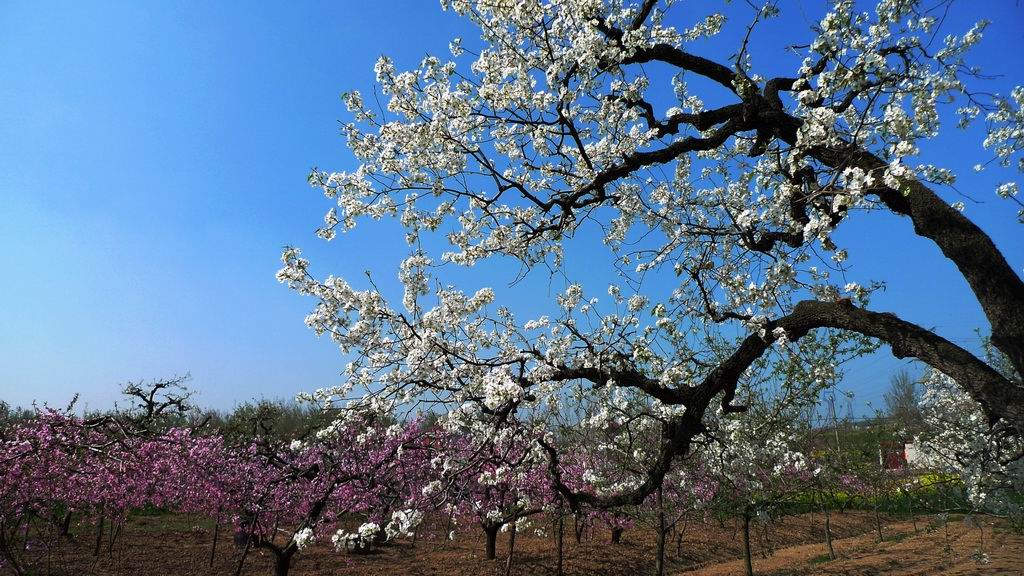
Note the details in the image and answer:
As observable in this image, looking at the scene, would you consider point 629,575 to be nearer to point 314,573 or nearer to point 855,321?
point 314,573

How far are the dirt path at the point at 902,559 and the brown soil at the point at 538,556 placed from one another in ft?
0.08

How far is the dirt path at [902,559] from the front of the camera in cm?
1224

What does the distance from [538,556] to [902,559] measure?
29.9 ft

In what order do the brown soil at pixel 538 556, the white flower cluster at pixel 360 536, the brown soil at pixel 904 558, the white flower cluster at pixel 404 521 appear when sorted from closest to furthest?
the white flower cluster at pixel 360 536 < the white flower cluster at pixel 404 521 < the brown soil at pixel 904 558 < the brown soil at pixel 538 556

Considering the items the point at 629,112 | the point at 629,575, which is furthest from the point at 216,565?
the point at 629,112

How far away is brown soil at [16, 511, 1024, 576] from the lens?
40.8ft

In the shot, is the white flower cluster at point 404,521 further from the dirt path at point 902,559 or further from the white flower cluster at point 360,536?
the dirt path at point 902,559

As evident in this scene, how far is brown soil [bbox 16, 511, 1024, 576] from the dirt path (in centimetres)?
2

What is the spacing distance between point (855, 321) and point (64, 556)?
A: 57.8 ft

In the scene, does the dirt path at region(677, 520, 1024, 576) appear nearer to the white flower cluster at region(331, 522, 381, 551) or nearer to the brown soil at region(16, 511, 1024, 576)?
the brown soil at region(16, 511, 1024, 576)

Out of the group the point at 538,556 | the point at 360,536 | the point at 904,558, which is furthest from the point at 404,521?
the point at 904,558

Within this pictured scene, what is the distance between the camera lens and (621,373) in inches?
186

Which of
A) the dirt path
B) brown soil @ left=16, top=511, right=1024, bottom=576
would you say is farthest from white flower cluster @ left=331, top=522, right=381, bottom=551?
the dirt path

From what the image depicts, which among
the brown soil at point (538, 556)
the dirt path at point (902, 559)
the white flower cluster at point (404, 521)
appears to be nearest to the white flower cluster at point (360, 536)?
the white flower cluster at point (404, 521)
